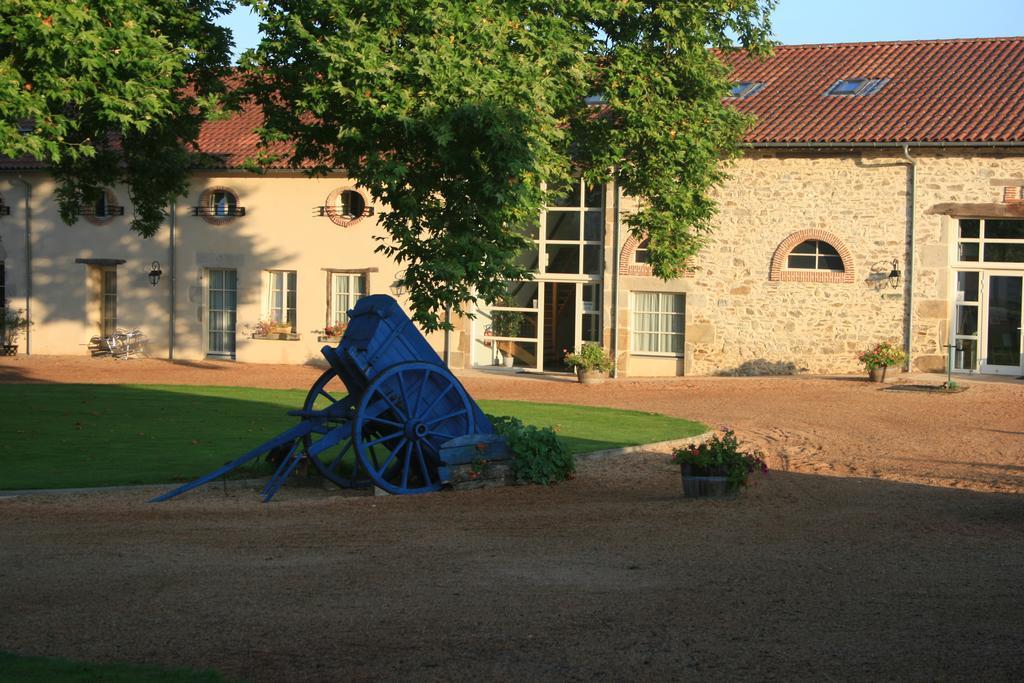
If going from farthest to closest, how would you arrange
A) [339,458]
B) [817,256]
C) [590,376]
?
1. [817,256]
2. [590,376]
3. [339,458]

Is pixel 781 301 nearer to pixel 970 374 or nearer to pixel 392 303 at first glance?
pixel 970 374

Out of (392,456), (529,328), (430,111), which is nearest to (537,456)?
(392,456)

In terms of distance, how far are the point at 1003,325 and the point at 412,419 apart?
14228 mm

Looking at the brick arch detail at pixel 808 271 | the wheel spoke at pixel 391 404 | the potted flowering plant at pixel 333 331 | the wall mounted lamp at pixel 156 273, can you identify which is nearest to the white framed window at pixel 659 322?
the brick arch detail at pixel 808 271

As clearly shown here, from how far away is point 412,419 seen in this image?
1025 cm

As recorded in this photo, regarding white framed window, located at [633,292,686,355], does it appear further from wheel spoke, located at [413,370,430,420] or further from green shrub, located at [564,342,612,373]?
wheel spoke, located at [413,370,430,420]

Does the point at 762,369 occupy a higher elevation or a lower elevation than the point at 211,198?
lower

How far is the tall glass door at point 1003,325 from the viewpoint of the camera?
68.3 ft

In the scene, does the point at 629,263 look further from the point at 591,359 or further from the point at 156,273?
the point at 156,273

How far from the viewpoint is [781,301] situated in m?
21.7

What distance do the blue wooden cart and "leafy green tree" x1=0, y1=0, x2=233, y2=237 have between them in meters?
3.14

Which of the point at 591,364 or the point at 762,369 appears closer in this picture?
the point at 591,364

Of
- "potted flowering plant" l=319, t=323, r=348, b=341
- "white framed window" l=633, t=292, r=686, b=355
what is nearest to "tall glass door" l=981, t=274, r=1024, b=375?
"white framed window" l=633, t=292, r=686, b=355

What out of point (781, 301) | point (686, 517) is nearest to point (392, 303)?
point (686, 517)
